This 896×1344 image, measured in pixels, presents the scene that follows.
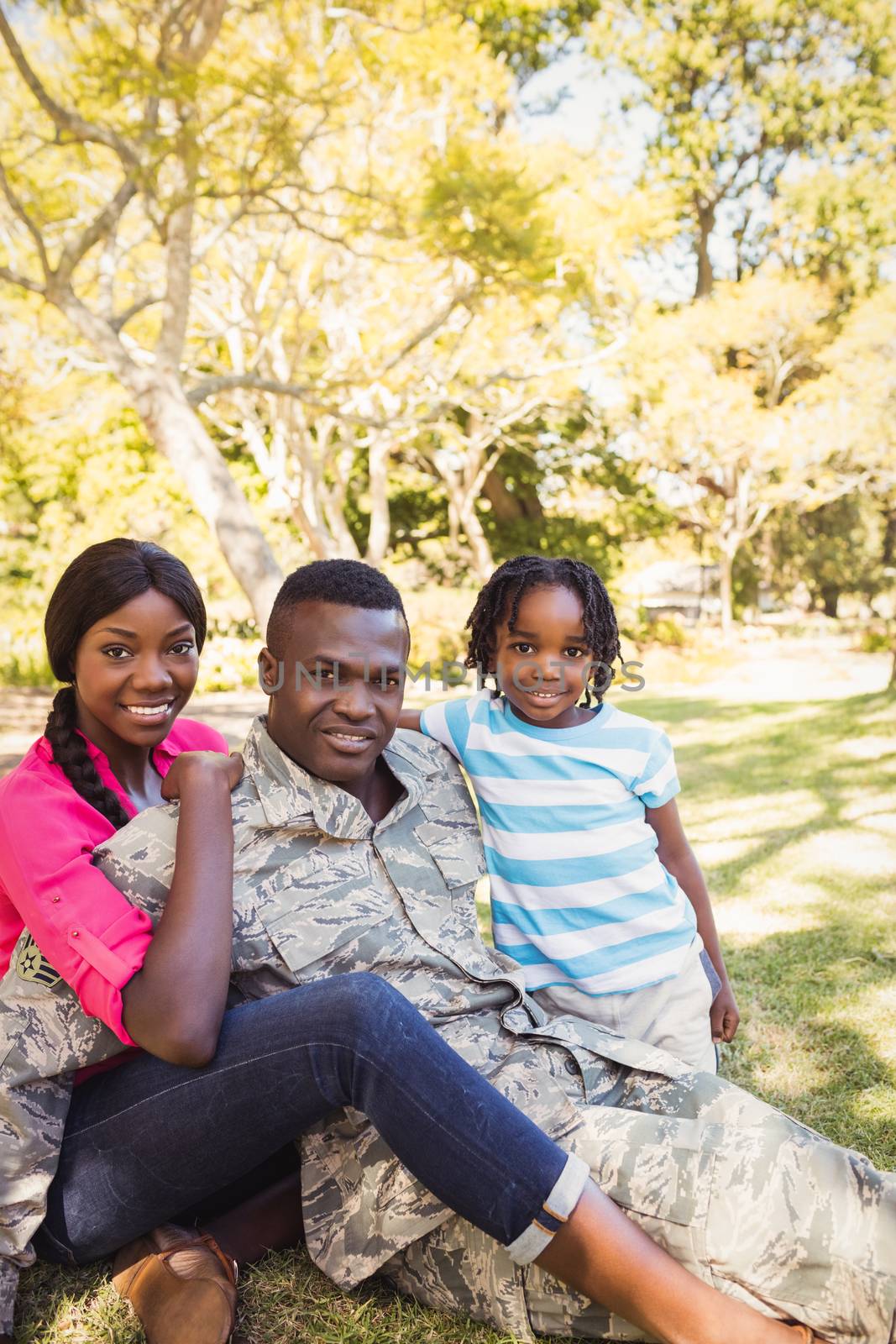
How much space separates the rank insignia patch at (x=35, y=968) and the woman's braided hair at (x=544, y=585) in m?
1.22

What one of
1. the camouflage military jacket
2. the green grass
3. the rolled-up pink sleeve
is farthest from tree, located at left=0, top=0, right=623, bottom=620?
the rolled-up pink sleeve

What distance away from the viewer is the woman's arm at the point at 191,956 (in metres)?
1.73

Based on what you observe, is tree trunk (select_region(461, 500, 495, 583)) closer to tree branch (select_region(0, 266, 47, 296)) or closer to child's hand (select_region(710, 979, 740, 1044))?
tree branch (select_region(0, 266, 47, 296))

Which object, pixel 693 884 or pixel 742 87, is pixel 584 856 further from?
pixel 742 87

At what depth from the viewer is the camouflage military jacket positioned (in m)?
1.86

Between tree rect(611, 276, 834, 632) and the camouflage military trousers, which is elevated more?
tree rect(611, 276, 834, 632)

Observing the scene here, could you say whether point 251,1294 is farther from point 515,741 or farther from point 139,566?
point 139,566

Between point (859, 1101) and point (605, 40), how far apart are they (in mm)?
25355

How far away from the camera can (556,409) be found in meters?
18.0

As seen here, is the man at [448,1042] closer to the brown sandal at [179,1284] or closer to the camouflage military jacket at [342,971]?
the camouflage military jacket at [342,971]

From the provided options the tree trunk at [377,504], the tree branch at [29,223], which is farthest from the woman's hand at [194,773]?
the tree trunk at [377,504]

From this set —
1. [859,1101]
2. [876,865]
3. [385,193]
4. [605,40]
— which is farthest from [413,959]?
[605,40]

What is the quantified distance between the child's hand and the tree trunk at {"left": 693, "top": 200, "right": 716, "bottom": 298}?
2365cm

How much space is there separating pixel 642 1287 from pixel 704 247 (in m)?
26.0
